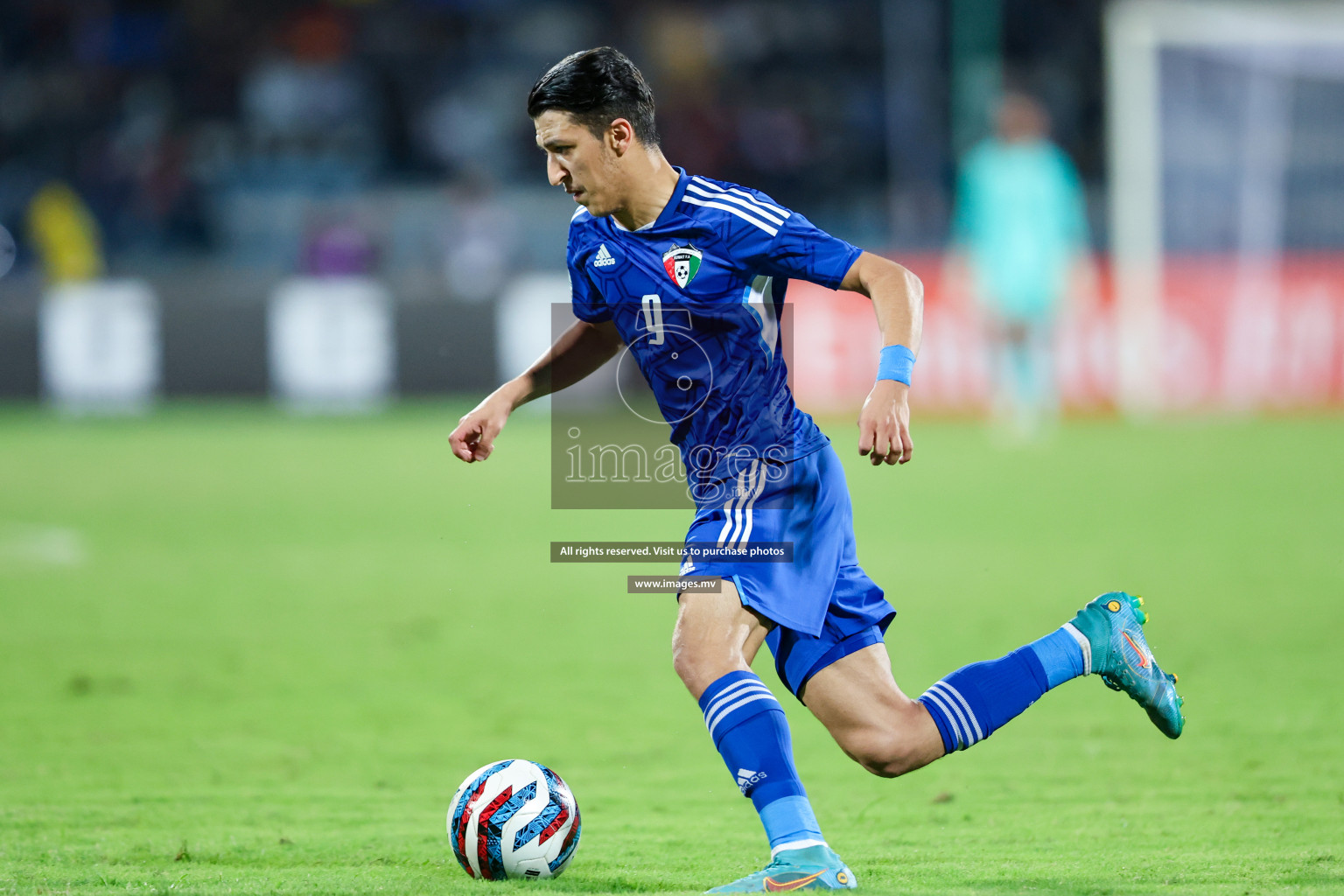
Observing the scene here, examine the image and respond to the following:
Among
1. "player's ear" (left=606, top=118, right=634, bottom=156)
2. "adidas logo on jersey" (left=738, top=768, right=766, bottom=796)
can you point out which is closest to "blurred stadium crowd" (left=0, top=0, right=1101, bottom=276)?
"player's ear" (left=606, top=118, right=634, bottom=156)

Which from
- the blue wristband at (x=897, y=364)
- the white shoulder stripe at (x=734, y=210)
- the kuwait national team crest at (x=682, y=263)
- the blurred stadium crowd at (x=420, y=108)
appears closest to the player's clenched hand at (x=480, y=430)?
the kuwait national team crest at (x=682, y=263)

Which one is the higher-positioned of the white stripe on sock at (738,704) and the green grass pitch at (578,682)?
the white stripe on sock at (738,704)

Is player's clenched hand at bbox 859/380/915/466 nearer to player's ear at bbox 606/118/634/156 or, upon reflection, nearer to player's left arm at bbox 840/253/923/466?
player's left arm at bbox 840/253/923/466

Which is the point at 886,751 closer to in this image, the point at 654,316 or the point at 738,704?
the point at 738,704

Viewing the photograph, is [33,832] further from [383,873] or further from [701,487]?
[701,487]

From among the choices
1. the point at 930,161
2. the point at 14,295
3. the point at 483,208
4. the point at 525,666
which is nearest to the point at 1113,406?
the point at 930,161

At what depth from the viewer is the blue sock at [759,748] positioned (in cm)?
311

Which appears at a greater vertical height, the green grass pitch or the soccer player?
the soccer player

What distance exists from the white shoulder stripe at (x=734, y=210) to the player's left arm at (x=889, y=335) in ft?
0.68

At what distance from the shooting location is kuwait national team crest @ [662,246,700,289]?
342 centimetres

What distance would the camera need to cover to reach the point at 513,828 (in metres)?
3.34

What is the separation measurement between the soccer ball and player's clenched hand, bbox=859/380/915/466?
1059mm

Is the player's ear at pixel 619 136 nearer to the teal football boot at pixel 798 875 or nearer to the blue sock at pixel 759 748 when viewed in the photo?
the blue sock at pixel 759 748

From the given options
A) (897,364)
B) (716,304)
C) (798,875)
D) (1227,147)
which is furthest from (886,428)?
(1227,147)
